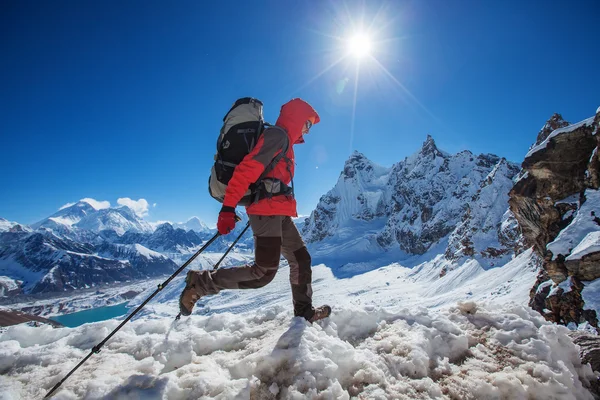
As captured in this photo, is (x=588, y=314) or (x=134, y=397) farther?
(x=588, y=314)

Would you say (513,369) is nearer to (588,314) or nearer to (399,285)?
(588,314)

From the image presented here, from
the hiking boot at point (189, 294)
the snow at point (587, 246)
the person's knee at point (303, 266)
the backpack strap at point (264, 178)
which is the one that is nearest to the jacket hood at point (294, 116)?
the backpack strap at point (264, 178)

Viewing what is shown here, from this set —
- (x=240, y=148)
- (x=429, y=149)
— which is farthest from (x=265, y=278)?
(x=429, y=149)

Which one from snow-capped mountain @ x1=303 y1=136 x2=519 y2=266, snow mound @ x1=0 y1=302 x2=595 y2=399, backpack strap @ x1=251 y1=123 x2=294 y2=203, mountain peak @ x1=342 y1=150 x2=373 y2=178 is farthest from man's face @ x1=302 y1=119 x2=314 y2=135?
mountain peak @ x1=342 y1=150 x2=373 y2=178

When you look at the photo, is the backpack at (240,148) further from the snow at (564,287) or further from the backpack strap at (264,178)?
the snow at (564,287)

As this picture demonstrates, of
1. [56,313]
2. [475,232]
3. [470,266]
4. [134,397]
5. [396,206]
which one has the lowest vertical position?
[56,313]

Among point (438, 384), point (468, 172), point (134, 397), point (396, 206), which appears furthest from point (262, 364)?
point (396, 206)

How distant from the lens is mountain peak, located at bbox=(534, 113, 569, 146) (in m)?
47.9

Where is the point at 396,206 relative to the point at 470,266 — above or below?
above

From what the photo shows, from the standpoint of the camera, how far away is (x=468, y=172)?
11250 cm

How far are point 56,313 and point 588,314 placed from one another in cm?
24301

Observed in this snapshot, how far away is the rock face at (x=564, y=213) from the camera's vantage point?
34.2ft

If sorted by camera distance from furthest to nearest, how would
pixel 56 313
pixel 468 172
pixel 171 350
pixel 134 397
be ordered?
1. pixel 56 313
2. pixel 468 172
3. pixel 171 350
4. pixel 134 397

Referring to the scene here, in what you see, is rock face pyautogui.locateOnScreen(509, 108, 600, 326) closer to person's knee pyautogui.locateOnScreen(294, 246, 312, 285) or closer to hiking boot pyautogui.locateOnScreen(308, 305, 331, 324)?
hiking boot pyautogui.locateOnScreen(308, 305, 331, 324)
